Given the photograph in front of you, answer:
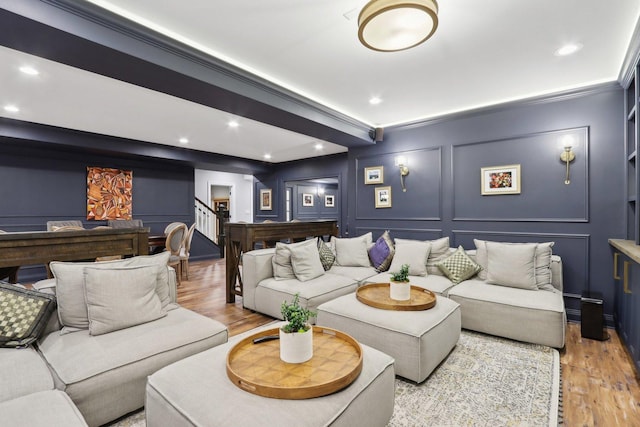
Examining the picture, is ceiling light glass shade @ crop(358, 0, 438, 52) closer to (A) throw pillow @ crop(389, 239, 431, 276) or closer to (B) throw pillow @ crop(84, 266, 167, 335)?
(B) throw pillow @ crop(84, 266, 167, 335)

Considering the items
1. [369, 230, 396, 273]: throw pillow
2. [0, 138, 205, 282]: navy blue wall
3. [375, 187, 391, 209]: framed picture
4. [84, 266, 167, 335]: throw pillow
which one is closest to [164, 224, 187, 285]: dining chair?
[0, 138, 205, 282]: navy blue wall

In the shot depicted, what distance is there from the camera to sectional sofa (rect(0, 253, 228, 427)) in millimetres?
1313

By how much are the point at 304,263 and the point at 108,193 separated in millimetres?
5004

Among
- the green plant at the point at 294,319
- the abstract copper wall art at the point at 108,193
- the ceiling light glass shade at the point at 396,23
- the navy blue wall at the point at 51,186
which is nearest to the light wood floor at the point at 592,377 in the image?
the green plant at the point at 294,319

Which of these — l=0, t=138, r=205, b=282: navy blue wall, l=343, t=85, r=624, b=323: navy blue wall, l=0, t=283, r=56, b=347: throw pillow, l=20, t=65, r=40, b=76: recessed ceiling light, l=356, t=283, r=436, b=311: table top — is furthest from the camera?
l=0, t=138, r=205, b=282: navy blue wall

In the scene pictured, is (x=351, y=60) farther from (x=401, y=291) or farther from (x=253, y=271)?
(x=253, y=271)

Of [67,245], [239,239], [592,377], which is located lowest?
[592,377]

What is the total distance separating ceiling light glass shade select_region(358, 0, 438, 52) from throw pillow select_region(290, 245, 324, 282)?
88.3 inches

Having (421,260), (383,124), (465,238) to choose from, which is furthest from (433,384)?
(383,124)

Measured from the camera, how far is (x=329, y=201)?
34.1 ft

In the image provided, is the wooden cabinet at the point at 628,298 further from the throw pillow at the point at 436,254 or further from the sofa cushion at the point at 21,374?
the sofa cushion at the point at 21,374

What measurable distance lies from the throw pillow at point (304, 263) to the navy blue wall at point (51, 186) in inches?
190

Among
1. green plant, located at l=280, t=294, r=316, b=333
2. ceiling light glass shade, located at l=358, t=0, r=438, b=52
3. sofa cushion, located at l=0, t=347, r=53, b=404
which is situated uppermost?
ceiling light glass shade, located at l=358, t=0, r=438, b=52

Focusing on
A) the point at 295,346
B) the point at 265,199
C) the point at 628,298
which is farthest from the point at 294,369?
the point at 265,199
